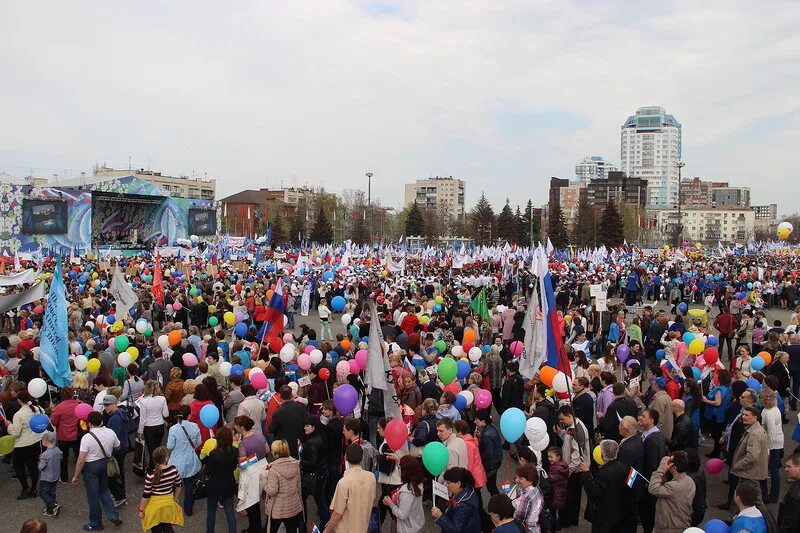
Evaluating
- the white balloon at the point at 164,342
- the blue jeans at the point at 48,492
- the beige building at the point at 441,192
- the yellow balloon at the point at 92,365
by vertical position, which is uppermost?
the beige building at the point at 441,192

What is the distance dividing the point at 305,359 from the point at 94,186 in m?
47.8

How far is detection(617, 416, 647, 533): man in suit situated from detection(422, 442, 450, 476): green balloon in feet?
A: 5.49

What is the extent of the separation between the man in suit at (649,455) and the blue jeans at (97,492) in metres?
5.58

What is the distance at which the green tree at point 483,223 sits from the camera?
259 ft

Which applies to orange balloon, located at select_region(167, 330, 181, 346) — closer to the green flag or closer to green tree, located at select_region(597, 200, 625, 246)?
the green flag

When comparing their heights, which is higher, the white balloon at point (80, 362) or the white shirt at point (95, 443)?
the white balloon at point (80, 362)

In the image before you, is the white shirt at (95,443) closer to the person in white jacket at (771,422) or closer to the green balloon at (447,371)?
the green balloon at (447,371)

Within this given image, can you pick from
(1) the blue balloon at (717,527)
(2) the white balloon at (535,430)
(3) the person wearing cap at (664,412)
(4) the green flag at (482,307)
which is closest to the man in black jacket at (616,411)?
(3) the person wearing cap at (664,412)

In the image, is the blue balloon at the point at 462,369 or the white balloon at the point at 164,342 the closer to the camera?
the blue balloon at the point at 462,369

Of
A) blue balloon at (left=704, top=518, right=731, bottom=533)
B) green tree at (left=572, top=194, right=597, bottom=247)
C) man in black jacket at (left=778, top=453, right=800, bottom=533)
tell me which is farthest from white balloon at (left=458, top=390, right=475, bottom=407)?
green tree at (left=572, top=194, right=597, bottom=247)

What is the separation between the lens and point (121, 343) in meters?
10.9

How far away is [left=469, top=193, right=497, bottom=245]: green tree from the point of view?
7906 cm

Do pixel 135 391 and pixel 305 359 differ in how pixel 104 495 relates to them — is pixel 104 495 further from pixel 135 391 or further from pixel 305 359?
pixel 305 359

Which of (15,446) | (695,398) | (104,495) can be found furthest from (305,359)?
(695,398)
